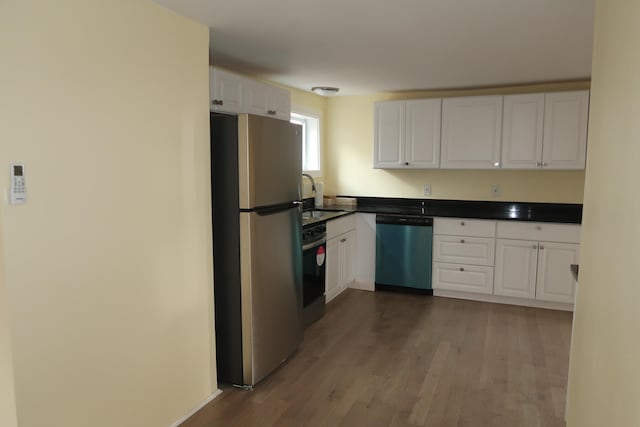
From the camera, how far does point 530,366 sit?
3.16 meters

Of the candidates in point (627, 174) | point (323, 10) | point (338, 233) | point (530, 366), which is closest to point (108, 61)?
point (323, 10)

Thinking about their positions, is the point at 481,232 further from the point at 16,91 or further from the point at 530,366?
the point at 16,91

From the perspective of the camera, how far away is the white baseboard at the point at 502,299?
4.34 meters

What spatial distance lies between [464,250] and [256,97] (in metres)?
2.63

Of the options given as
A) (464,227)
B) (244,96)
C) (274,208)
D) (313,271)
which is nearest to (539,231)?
(464,227)

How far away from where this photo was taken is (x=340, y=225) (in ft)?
14.9

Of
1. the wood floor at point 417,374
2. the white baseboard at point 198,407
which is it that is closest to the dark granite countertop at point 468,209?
the wood floor at point 417,374

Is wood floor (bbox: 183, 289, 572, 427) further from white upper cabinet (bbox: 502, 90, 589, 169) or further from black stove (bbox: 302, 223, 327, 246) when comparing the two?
white upper cabinet (bbox: 502, 90, 589, 169)

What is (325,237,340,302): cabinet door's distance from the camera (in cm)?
436

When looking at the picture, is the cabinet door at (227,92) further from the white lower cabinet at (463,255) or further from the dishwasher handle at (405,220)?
the white lower cabinet at (463,255)

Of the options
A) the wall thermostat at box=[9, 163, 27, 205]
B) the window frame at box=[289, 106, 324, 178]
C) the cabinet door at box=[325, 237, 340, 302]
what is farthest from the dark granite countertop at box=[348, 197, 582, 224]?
the wall thermostat at box=[9, 163, 27, 205]

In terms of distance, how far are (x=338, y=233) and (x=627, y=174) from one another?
3.28 meters

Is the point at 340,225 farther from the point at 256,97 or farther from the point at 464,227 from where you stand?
the point at 256,97

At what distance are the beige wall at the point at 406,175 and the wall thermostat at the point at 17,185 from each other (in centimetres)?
413
